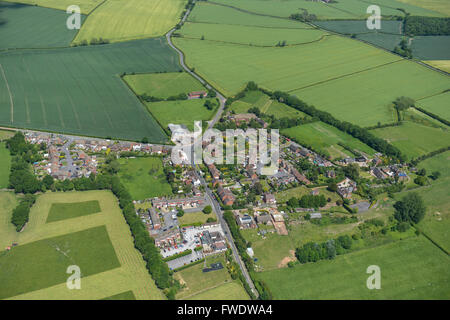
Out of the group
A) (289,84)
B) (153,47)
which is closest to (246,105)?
(289,84)

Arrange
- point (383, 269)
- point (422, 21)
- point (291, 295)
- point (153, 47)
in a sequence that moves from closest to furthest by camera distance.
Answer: point (291, 295)
point (383, 269)
point (153, 47)
point (422, 21)

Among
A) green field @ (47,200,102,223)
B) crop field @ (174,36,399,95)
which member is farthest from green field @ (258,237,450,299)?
crop field @ (174,36,399,95)

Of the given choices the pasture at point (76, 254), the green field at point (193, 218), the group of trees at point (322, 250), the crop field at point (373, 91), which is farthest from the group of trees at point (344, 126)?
the pasture at point (76, 254)

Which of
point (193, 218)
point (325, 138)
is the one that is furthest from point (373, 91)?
point (193, 218)

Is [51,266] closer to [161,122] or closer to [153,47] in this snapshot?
[161,122]

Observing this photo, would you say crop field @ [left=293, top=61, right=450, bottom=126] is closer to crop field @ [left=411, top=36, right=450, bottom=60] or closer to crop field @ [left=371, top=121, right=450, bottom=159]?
crop field @ [left=371, top=121, right=450, bottom=159]

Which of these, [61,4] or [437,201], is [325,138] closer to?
[437,201]
